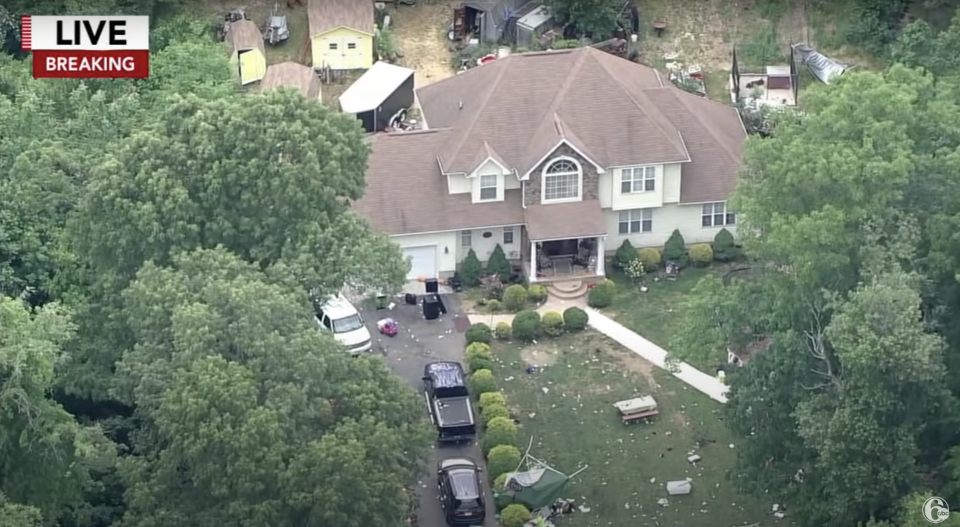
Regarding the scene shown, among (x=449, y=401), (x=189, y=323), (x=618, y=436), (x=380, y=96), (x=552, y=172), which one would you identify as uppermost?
(x=380, y=96)

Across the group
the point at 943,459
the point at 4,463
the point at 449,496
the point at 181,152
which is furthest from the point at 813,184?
the point at 4,463

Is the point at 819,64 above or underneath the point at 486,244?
above

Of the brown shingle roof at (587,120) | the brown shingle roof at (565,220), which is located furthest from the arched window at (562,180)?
the brown shingle roof at (587,120)

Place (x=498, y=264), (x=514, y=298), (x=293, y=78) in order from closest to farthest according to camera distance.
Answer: (x=514, y=298)
(x=498, y=264)
(x=293, y=78)

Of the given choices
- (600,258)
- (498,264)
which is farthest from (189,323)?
(600,258)

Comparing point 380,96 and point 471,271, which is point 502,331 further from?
point 380,96

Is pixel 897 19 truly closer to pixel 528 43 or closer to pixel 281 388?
pixel 528 43

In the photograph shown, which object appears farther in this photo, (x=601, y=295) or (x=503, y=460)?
(x=601, y=295)
